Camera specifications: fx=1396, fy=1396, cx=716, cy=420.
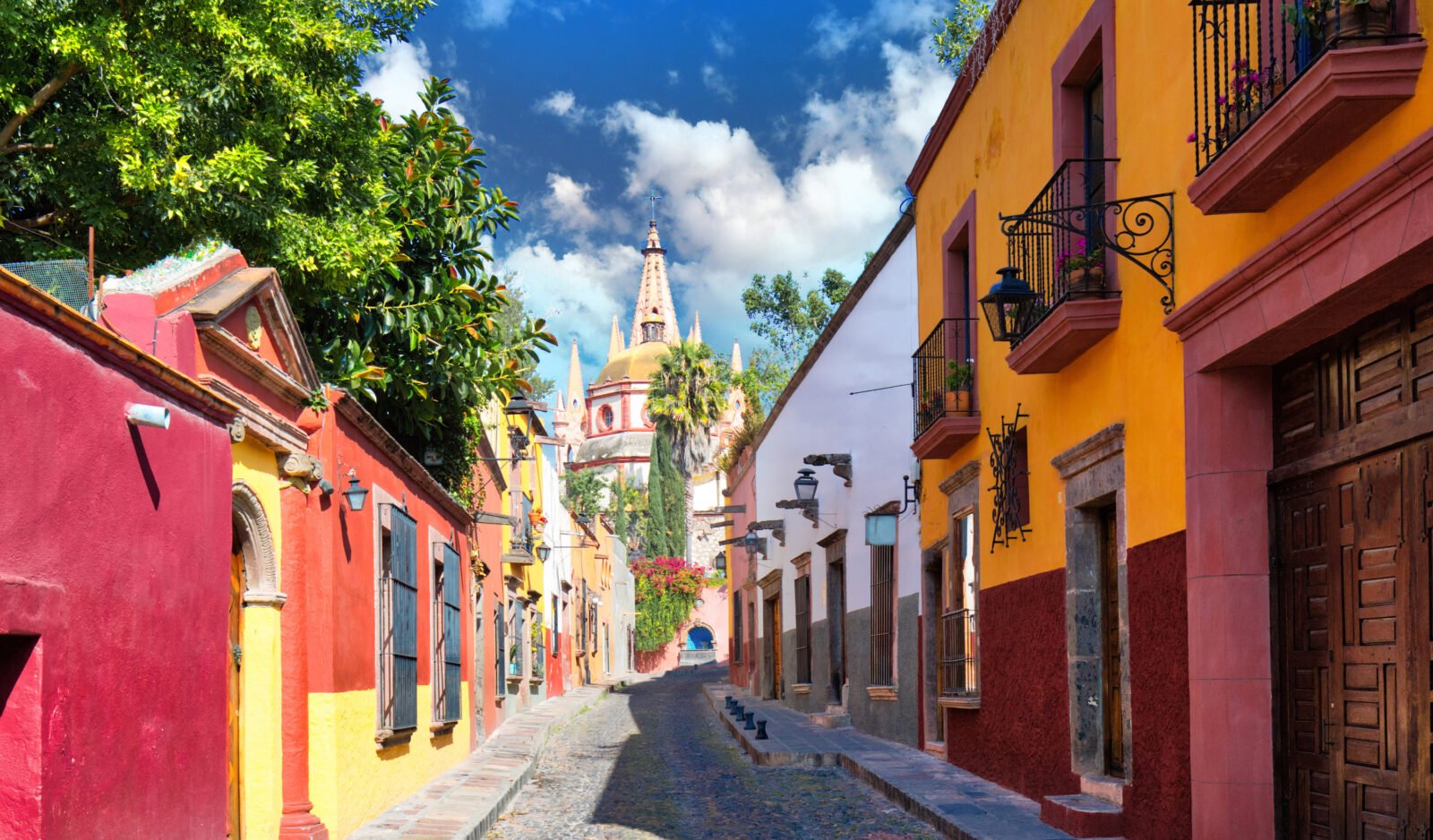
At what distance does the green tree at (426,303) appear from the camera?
11688mm

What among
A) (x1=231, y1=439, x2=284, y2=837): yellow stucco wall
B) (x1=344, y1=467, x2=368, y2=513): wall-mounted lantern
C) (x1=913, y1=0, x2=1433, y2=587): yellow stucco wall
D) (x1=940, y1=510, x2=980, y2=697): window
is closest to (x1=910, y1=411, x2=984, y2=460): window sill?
(x1=913, y1=0, x2=1433, y2=587): yellow stucco wall

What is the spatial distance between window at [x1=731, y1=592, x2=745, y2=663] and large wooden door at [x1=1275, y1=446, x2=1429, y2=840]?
1186 inches

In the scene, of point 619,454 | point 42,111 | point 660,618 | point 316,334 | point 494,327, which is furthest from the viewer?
point 619,454

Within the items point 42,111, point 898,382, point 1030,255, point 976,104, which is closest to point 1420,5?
point 1030,255

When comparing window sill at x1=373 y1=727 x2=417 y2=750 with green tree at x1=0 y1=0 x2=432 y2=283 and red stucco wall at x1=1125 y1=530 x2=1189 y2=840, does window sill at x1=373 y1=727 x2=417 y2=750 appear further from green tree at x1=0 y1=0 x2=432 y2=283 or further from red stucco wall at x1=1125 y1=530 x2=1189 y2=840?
red stucco wall at x1=1125 y1=530 x2=1189 y2=840

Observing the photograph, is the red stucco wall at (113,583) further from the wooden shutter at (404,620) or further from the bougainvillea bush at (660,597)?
the bougainvillea bush at (660,597)

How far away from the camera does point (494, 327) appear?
13156 millimetres

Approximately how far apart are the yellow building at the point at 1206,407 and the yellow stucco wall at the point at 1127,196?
25 millimetres

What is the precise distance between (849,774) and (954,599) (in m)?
2.08

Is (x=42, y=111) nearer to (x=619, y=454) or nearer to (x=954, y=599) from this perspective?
(x=954, y=599)

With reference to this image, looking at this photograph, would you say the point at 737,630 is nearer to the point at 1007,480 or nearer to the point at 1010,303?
the point at 1007,480

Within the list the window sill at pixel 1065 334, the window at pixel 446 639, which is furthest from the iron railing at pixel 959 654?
the window at pixel 446 639

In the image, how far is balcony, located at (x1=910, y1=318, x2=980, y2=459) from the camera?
1231cm

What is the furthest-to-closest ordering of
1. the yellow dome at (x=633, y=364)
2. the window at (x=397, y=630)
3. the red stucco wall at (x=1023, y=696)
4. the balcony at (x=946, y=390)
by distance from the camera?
the yellow dome at (x=633, y=364) → the balcony at (x=946, y=390) → the window at (x=397, y=630) → the red stucco wall at (x=1023, y=696)
